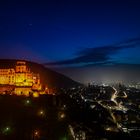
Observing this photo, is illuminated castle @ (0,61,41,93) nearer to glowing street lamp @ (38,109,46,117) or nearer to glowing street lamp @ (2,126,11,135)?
glowing street lamp @ (38,109,46,117)

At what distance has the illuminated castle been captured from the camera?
5762 centimetres

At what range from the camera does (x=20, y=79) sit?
59.7 metres

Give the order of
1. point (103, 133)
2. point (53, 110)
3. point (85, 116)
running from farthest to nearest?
point (85, 116), point (53, 110), point (103, 133)

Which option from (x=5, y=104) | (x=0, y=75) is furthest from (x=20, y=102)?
(x=0, y=75)

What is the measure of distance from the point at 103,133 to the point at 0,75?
32791 millimetres

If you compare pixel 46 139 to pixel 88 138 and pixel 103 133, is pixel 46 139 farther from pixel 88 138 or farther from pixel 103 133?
pixel 103 133

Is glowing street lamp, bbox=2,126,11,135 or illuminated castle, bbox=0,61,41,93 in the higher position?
illuminated castle, bbox=0,61,41,93

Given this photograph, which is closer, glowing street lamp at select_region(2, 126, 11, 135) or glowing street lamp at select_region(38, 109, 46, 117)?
glowing street lamp at select_region(2, 126, 11, 135)

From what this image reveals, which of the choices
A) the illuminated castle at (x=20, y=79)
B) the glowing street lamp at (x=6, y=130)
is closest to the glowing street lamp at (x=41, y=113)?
the glowing street lamp at (x=6, y=130)

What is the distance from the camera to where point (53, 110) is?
42625 millimetres

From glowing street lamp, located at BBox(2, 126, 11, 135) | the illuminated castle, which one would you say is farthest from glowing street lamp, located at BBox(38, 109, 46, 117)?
the illuminated castle

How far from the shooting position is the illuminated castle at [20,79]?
5762 cm

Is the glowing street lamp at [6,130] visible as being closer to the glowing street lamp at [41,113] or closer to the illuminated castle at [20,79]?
the glowing street lamp at [41,113]

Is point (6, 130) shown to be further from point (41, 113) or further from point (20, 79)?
point (20, 79)
